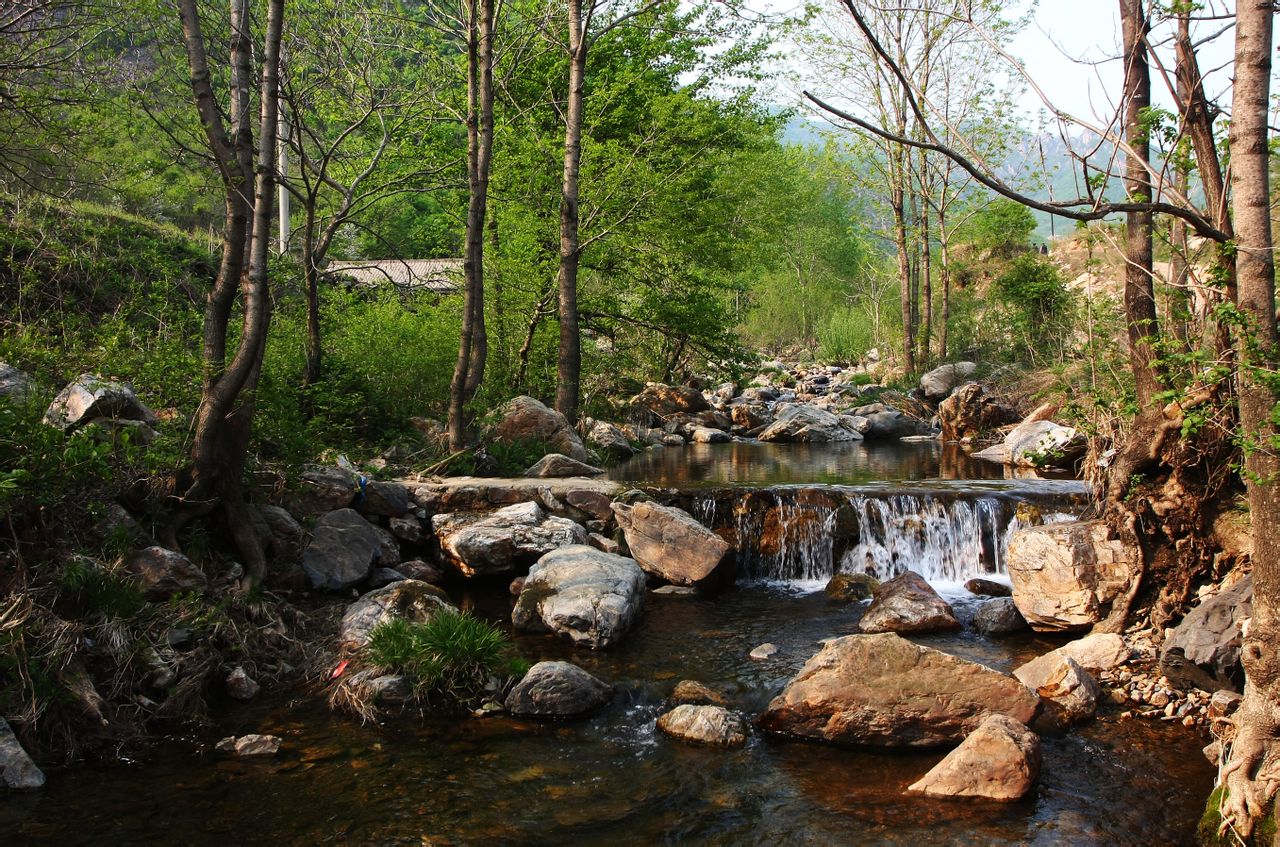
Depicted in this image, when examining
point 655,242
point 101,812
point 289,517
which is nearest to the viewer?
point 101,812

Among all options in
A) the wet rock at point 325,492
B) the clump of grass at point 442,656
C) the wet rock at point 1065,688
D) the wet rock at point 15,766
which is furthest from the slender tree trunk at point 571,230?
the wet rock at point 15,766

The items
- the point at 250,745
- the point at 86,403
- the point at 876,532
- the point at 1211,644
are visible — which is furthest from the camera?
the point at 876,532

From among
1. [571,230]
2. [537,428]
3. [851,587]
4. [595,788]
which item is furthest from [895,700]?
[571,230]

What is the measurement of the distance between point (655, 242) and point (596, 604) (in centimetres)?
1107

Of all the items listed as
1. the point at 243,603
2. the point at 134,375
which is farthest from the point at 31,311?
the point at 243,603

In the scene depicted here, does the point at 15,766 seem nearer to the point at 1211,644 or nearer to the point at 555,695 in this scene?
the point at 555,695

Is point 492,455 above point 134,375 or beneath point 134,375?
beneath

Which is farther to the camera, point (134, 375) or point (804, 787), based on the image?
point (134, 375)

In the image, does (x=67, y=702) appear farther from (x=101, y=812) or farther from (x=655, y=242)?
(x=655, y=242)

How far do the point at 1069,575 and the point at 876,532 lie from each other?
9.75 feet

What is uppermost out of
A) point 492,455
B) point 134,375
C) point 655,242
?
point 655,242

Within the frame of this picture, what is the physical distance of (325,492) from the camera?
9070mm

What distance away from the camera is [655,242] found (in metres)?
17.2

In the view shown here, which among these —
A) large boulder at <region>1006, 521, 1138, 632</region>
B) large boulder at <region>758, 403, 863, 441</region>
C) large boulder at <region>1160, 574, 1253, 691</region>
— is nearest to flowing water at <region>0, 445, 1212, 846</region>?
large boulder at <region>1160, 574, 1253, 691</region>
